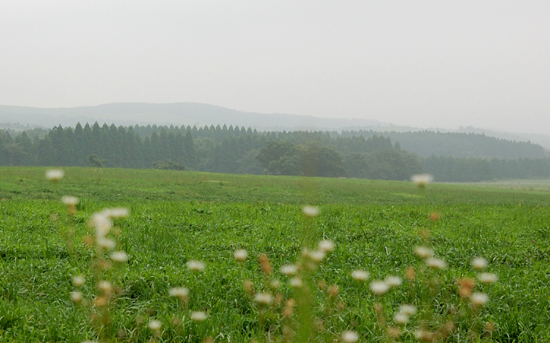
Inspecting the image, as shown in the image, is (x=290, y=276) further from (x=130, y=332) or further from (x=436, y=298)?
(x=130, y=332)

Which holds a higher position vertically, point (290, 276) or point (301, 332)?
point (301, 332)

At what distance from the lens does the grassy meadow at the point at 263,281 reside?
383 centimetres

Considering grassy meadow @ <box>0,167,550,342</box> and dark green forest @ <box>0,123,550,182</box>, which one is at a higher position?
grassy meadow @ <box>0,167,550,342</box>

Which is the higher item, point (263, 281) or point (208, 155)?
point (263, 281)

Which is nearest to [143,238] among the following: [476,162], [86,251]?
[86,251]

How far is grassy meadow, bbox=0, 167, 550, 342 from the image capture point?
3.83 meters

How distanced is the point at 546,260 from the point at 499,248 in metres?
0.75

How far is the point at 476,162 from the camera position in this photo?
13500 centimetres

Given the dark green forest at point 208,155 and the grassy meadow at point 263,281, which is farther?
the dark green forest at point 208,155

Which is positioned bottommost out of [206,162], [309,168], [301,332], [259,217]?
[206,162]

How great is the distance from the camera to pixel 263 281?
17.4 feet

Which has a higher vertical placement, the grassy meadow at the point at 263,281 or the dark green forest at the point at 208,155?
the grassy meadow at the point at 263,281

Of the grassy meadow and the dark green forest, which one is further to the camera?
the dark green forest

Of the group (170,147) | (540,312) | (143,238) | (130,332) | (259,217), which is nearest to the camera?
(130,332)
